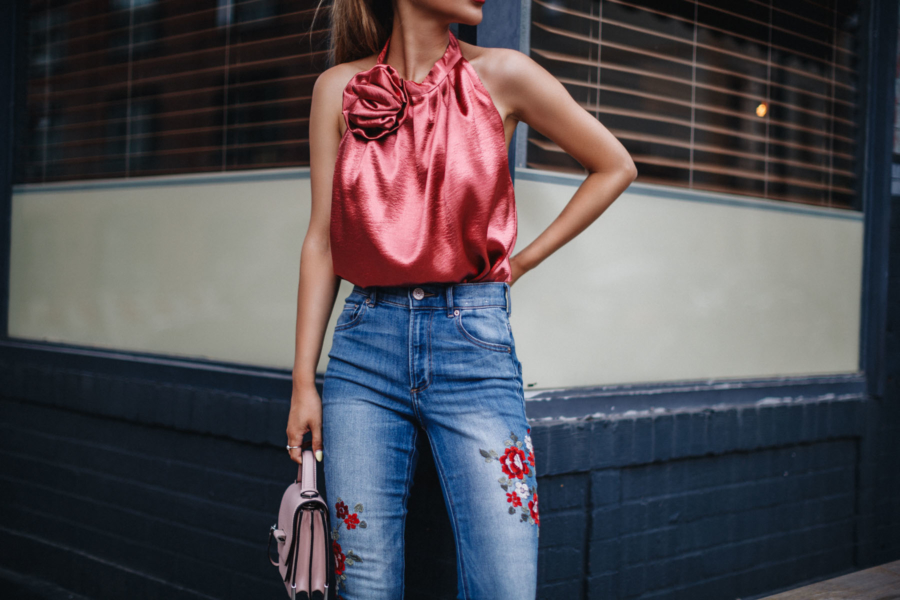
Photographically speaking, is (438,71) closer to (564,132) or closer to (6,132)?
(564,132)

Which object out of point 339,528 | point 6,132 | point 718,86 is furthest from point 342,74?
point 6,132

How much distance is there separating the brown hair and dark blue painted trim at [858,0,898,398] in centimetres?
271

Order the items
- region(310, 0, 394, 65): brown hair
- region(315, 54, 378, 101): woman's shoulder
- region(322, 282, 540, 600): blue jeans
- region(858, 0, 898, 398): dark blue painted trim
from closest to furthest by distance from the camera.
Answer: region(322, 282, 540, 600): blue jeans
region(315, 54, 378, 101): woman's shoulder
region(310, 0, 394, 65): brown hair
region(858, 0, 898, 398): dark blue painted trim

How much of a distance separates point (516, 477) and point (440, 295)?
1.45ft

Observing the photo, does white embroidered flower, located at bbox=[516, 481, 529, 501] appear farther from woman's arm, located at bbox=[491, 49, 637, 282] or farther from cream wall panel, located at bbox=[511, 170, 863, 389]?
cream wall panel, located at bbox=[511, 170, 863, 389]

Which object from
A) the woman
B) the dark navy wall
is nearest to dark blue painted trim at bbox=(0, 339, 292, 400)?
the dark navy wall

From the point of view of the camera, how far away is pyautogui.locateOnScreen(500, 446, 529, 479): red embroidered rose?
67.5 inches

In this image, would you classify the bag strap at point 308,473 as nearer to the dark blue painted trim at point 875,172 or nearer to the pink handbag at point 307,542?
the pink handbag at point 307,542

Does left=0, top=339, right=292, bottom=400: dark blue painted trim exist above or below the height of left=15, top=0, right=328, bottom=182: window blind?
below

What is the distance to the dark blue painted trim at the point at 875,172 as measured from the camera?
3.69 meters

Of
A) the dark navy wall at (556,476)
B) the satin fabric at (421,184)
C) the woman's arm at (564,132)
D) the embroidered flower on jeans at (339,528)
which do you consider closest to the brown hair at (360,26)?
the satin fabric at (421,184)

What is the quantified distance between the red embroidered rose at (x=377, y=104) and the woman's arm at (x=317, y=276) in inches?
4.3

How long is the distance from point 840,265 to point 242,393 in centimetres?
279

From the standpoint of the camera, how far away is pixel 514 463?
1.73 metres
